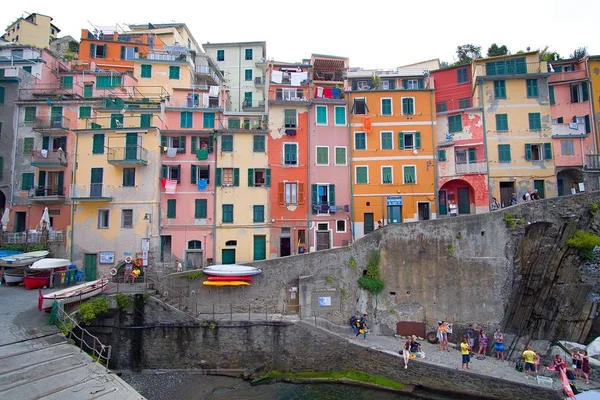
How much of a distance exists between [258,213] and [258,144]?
214 inches

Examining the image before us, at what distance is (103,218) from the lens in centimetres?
2864

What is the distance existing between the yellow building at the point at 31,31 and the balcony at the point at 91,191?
30.7m

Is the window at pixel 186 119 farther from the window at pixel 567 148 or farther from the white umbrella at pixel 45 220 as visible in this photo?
the window at pixel 567 148

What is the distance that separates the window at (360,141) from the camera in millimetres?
31331

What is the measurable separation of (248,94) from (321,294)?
28862mm

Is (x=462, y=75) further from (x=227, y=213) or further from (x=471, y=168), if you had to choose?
(x=227, y=213)

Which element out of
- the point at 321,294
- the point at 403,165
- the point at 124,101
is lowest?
the point at 321,294

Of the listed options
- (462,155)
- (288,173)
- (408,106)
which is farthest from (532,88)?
A: (288,173)

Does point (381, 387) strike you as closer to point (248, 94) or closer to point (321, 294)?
point (321, 294)

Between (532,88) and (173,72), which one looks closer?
(532,88)

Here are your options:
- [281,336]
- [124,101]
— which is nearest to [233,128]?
[124,101]

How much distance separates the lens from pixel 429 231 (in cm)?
2520

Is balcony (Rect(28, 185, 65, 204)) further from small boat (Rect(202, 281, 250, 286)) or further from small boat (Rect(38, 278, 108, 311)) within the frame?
small boat (Rect(202, 281, 250, 286))

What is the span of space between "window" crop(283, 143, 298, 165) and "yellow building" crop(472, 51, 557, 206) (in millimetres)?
15059
